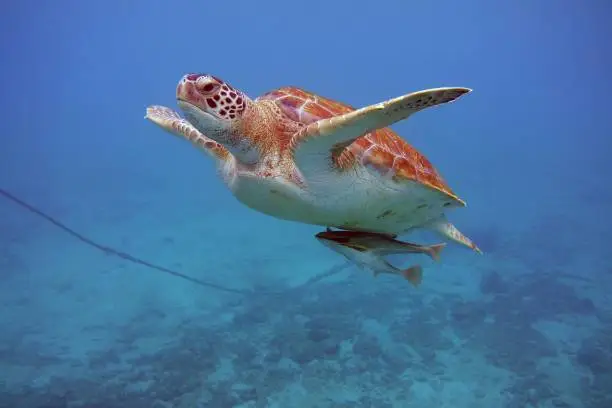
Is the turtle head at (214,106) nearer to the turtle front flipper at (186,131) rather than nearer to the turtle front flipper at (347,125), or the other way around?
the turtle front flipper at (347,125)

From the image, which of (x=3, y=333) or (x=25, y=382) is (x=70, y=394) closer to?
(x=25, y=382)

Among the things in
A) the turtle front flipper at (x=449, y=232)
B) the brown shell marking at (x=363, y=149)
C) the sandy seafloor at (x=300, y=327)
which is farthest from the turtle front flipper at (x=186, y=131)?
the sandy seafloor at (x=300, y=327)

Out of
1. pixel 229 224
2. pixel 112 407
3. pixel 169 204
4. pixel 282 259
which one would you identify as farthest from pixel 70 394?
pixel 169 204

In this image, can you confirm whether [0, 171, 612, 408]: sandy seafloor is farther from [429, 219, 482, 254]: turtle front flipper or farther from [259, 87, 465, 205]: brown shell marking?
[259, 87, 465, 205]: brown shell marking

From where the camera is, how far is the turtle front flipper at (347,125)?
161cm

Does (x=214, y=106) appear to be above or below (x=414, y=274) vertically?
above

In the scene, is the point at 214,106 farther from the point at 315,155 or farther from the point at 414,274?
the point at 414,274

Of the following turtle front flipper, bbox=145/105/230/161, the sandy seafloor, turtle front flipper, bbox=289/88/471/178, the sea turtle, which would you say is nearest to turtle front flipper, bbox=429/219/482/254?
the sea turtle

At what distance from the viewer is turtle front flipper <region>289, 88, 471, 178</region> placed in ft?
5.29

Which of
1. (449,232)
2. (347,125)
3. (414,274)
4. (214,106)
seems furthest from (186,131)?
(449,232)

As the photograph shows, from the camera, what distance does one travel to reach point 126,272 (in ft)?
29.2

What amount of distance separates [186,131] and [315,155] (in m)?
1.13

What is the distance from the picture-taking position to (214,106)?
193cm

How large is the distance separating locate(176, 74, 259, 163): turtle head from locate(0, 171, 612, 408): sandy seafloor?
3.89m
